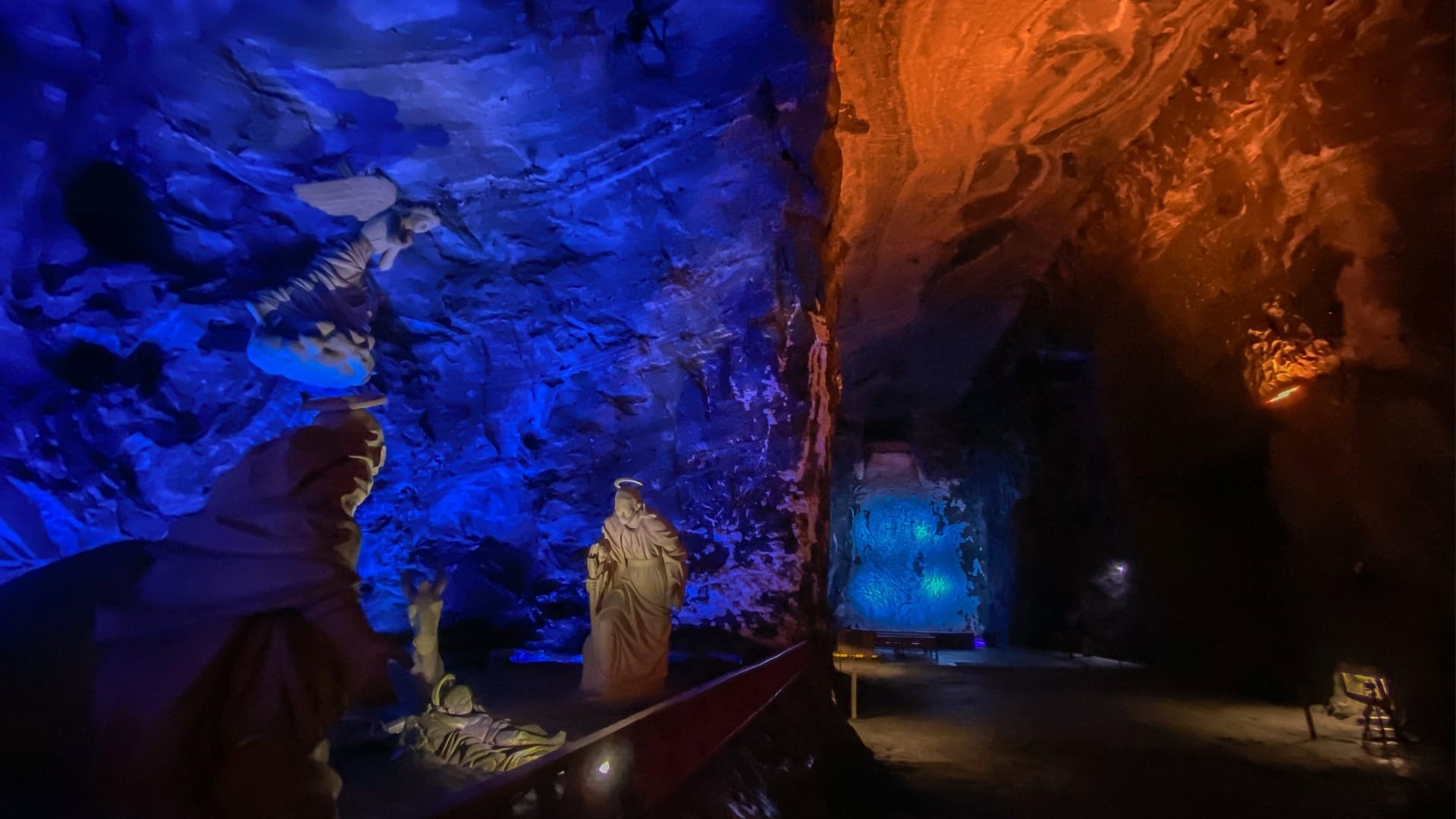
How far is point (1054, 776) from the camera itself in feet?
20.5

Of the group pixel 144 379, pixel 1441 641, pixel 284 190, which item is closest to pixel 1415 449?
pixel 1441 641

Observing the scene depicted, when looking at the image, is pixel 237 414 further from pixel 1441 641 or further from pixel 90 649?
pixel 1441 641

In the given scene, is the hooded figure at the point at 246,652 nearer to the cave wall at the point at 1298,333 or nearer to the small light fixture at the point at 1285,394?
the cave wall at the point at 1298,333

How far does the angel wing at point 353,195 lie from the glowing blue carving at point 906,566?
615 inches

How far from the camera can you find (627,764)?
239 centimetres

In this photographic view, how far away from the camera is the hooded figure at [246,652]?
1739 mm

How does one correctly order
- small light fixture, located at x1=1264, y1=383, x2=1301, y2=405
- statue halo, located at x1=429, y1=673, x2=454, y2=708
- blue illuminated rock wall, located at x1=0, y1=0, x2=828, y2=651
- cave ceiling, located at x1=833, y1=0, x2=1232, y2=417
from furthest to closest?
small light fixture, located at x1=1264, y1=383, x2=1301, y2=405 < cave ceiling, located at x1=833, y1=0, x2=1232, y2=417 < blue illuminated rock wall, located at x1=0, y1=0, x2=828, y2=651 < statue halo, located at x1=429, y1=673, x2=454, y2=708

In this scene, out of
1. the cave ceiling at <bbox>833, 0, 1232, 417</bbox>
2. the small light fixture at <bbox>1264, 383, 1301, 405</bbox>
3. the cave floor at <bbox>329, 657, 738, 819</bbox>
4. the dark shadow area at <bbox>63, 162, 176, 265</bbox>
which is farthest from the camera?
the small light fixture at <bbox>1264, 383, 1301, 405</bbox>

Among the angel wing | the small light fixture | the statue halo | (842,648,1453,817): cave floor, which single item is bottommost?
(842,648,1453,817): cave floor

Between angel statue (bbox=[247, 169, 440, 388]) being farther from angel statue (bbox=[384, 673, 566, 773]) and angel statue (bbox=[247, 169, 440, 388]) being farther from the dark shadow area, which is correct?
angel statue (bbox=[384, 673, 566, 773])

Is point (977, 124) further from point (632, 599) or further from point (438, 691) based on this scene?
point (438, 691)

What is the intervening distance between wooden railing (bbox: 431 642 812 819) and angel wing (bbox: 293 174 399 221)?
565 centimetres

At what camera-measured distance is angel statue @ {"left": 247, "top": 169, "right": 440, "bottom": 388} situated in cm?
568

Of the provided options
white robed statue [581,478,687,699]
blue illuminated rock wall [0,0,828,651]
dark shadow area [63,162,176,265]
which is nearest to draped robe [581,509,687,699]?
white robed statue [581,478,687,699]
